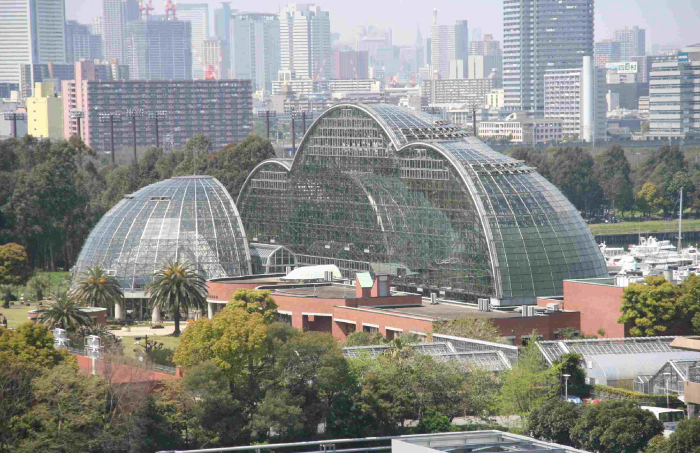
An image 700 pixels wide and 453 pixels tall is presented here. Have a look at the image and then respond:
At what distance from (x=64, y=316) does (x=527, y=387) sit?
27358 millimetres

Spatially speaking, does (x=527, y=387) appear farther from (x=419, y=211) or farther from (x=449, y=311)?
(x=419, y=211)

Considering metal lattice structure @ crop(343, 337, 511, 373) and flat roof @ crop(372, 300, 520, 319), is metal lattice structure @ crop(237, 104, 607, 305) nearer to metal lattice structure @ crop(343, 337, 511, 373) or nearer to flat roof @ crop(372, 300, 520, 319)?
flat roof @ crop(372, 300, 520, 319)

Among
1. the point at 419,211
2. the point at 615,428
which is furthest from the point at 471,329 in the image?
the point at 419,211

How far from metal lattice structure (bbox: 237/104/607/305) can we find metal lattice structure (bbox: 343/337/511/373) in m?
20.2

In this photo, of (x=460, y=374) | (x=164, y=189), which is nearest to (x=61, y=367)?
(x=460, y=374)

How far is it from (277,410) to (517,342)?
25.4 metres

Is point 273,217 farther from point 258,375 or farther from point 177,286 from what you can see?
point 258,375

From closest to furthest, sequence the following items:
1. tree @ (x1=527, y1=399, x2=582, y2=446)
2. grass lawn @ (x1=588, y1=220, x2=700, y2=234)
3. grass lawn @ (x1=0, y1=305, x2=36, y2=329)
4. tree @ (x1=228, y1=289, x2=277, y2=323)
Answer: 1. tree @ (x1=527, y1=399, x2=582, y2=446)
2. tree @ (x1=228, y1=289, x2=277, y2=323)
3. grass lawn @ (x1=0, y1=305, x2=36, y2=329)
4. grass lawn @ (x1=588, y1=220, x2=700, y2=234)

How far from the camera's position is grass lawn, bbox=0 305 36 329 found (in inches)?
3482

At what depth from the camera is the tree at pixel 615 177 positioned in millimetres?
176250

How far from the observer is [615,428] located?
54.3 metres

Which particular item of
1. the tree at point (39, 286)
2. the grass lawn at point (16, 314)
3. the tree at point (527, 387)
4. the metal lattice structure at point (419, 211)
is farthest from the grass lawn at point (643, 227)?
the tree at point (527, 387)

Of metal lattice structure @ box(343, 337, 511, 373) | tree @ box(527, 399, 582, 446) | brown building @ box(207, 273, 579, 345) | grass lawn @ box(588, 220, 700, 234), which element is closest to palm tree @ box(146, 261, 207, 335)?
brown building @ box(207, 273, 579, 345)

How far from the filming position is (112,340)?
2945 inches
